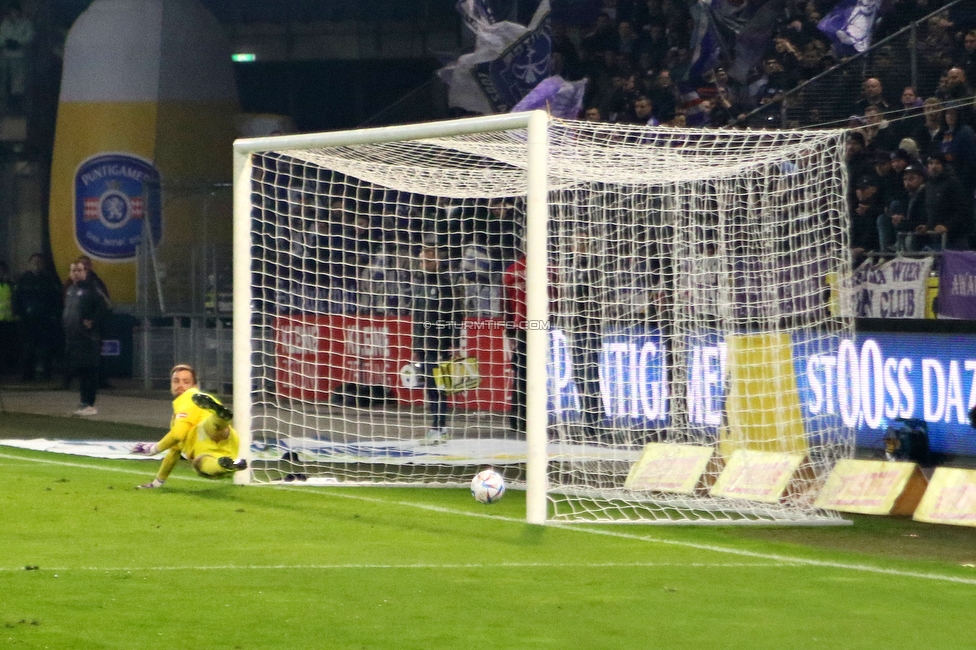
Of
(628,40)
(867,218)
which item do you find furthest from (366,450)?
(628,40)

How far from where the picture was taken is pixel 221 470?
10.8 m

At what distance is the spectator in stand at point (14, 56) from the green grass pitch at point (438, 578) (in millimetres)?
16210

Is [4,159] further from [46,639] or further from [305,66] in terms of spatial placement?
[46,639]

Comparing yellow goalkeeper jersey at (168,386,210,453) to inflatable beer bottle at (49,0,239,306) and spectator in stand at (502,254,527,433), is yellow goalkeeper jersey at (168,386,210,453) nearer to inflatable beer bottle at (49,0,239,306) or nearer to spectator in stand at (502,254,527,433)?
spectator in stand at (502,254,527,433)

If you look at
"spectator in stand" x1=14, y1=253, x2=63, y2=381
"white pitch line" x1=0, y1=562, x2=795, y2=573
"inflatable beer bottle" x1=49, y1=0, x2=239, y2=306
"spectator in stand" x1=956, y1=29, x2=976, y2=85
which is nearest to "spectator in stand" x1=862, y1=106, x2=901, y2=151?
"spectator in stand" x1=956, y1=29, x2=976, y2=85

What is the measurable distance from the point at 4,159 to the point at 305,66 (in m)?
6.07

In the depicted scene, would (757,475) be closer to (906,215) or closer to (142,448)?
(906,215)

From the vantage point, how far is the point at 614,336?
40.4 feet

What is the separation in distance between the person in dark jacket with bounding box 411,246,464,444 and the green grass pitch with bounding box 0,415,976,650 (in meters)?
3.05

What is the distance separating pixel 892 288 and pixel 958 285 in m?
0.85

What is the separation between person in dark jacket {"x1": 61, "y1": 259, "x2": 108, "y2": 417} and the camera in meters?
17.0

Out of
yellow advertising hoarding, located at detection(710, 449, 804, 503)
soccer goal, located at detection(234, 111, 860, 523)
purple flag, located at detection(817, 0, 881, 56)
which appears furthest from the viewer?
purple flag, located at detection(817, 0, 881, 56)

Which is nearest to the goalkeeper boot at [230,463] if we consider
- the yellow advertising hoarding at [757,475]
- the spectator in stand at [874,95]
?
the yellow advertising hoarding at [757,475]

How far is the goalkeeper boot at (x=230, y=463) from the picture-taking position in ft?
34.9
